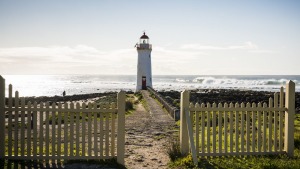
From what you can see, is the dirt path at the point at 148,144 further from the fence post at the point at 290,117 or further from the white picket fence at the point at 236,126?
the fence post at the point at 290,117

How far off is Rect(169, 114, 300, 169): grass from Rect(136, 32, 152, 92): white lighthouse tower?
1605 inches

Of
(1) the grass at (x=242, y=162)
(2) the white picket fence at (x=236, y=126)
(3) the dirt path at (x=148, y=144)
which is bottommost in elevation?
(3) the dirt path at (x=148, y=144)

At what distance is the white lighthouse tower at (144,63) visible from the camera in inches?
1892

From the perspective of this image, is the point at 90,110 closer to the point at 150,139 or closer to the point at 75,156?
the point at 75,156

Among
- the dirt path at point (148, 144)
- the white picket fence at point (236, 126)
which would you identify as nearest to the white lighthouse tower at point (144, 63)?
the dirt path at point (148, 144)

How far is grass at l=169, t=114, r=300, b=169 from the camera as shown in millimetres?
6785

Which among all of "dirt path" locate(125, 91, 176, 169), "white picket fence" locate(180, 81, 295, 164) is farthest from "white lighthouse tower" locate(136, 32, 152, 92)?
"white picket fence" locate(180, 81, 295, 164)

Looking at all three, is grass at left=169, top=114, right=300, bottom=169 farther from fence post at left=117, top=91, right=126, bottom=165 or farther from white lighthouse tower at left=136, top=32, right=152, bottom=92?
white lighthouse tower at left=136, top=32, right=152, bottom=92

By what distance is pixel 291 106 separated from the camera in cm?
768

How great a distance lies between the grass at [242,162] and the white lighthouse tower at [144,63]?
4077 centimetres

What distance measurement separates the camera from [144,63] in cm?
4856

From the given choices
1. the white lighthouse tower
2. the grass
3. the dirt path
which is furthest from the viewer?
the white lighthouse tower

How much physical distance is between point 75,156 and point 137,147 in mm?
2254

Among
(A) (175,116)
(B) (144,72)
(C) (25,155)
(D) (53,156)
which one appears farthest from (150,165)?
(B) (144,72)
